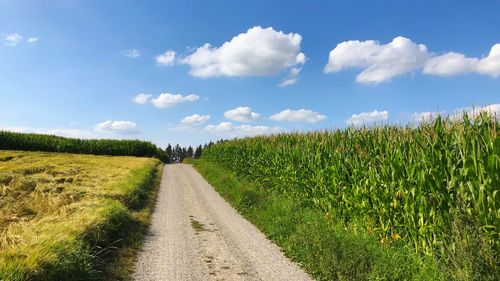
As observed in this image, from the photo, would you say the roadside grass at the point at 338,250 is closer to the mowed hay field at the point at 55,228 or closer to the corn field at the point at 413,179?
the corn field at the point at 413,179

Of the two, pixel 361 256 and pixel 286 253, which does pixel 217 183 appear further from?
pixel 361 256

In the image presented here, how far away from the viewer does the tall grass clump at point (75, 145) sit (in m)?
59.3

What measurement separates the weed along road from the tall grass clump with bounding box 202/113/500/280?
93.0 inches

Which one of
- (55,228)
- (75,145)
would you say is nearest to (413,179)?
(55,228)

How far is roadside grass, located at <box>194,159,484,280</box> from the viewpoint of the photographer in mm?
7180

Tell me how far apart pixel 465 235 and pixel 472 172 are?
4.09ft

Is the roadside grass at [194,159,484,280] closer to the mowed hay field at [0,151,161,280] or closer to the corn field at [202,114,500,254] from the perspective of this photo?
the corn field at [202,114,500,254]

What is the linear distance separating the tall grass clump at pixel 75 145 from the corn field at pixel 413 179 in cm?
5849

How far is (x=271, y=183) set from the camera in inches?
749

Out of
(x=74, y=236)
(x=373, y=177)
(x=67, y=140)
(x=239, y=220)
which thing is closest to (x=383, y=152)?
(x=373, y=177)

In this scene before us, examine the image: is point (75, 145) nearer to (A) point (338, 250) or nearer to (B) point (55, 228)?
(B) point (55, 228)

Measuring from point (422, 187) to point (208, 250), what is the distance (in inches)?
216

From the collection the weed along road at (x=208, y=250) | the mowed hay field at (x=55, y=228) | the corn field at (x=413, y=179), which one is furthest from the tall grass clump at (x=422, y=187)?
the mowed hay field at (x=55, y=228)

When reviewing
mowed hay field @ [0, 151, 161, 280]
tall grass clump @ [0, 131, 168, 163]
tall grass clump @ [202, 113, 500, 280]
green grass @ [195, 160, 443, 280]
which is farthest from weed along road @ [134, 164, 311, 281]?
tall grass clump @ [0, 131, 168, 163]
